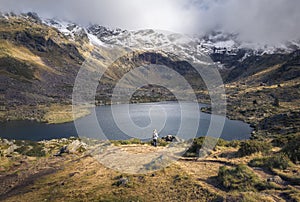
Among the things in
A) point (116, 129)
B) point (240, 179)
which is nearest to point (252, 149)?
point (240, 179)

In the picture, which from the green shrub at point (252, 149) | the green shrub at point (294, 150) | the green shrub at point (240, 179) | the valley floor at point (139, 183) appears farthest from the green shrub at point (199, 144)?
the green shrub at point (294, 150)

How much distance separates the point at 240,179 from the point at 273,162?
430cm

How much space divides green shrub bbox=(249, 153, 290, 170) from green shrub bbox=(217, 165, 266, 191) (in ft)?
7.91

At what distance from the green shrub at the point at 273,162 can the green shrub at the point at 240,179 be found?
2.41m

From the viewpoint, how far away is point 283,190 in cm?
1856

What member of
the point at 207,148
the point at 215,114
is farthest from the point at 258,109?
the point at 207,148

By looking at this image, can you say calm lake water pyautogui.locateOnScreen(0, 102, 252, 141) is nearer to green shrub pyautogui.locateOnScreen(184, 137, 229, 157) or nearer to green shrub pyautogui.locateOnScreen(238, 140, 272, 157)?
green shrub pyautogui.locateOnScreen(184, 137, 229, 157)

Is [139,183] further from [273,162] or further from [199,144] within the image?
[273,162]

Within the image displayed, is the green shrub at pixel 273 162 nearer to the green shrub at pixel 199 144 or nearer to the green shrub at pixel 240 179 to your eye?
the green shrub at pixel 240 179

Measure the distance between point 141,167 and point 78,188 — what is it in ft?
20.0

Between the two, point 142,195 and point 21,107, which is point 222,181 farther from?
point 21,107

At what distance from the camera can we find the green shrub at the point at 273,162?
22578 millimetres

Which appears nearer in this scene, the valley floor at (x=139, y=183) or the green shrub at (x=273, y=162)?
the valley floor at (x=139, y=183)

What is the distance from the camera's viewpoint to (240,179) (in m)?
20.6
